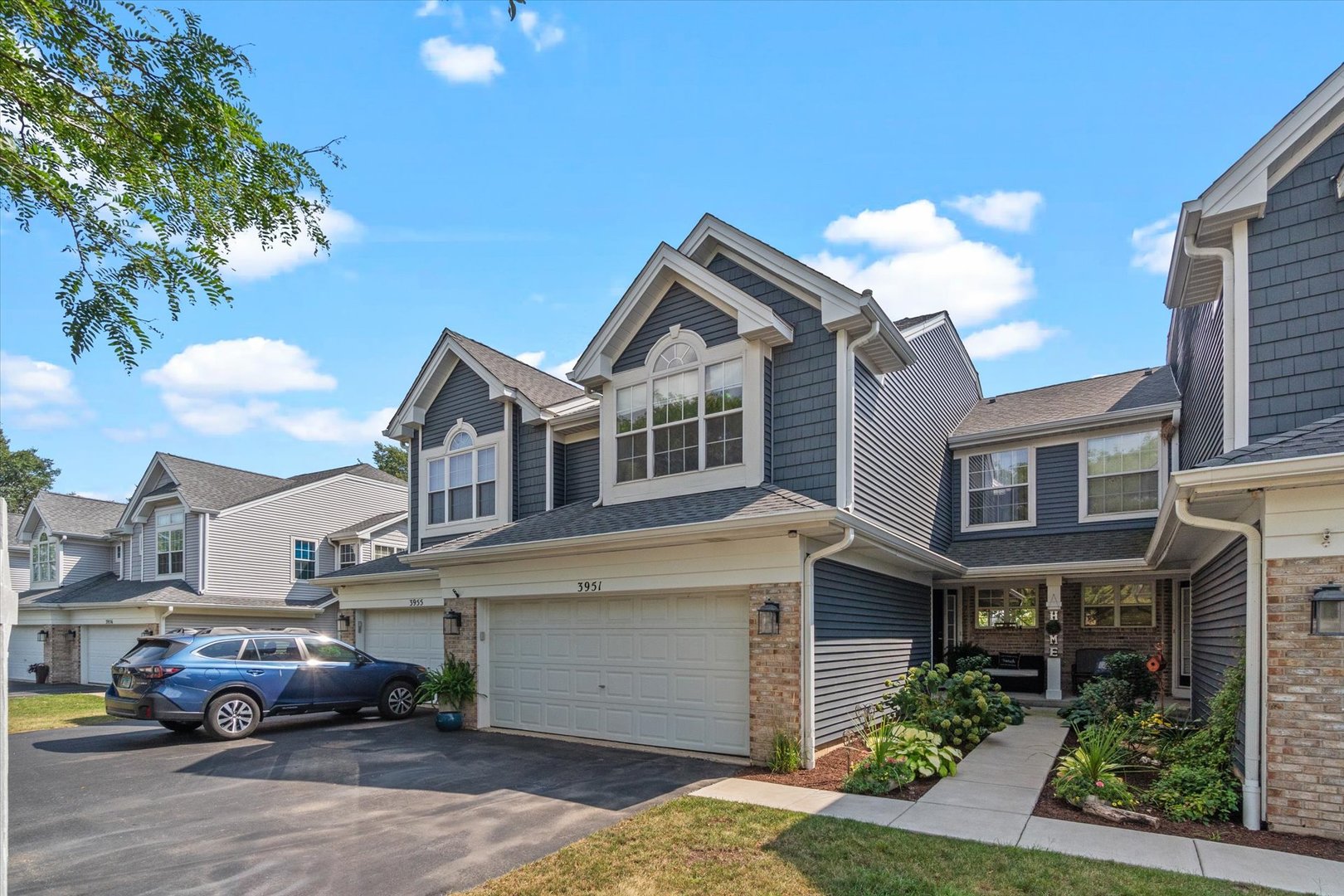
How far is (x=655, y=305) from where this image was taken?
11.8 metres

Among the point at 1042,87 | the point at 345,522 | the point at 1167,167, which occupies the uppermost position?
the point at 1042,87

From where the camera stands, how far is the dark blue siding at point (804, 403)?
1014 cm

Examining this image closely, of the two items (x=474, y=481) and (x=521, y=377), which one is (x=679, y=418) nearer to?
(x=521, y=377)

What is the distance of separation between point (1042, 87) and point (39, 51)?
374 inches

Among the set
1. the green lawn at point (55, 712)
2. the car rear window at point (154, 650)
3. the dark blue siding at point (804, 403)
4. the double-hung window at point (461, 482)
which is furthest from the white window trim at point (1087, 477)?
the green lawn at point (55, 712)

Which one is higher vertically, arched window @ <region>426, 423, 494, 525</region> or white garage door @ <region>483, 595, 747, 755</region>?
arched window @ <region>426, 423, 494, 525</region>

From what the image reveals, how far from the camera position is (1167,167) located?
32.0 feet

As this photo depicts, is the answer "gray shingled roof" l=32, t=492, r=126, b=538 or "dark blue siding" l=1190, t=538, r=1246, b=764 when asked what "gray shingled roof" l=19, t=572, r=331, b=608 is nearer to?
"gray shingled roof" l=32, t=492, r=126, b=538

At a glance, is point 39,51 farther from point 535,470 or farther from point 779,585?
point 535,470

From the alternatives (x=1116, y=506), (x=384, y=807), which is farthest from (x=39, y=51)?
(x=1116, y=506)

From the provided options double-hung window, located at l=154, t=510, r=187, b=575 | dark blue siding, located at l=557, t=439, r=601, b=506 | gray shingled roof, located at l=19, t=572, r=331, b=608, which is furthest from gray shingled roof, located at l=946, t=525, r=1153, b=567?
double-hung window, located at l=154, t=510, r=187, b=575

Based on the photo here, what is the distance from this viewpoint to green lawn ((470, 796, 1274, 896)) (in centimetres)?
524

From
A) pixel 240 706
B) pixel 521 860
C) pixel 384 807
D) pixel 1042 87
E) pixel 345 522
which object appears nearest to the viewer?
pixel 521 860

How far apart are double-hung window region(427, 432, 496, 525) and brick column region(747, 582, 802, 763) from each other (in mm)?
7313
